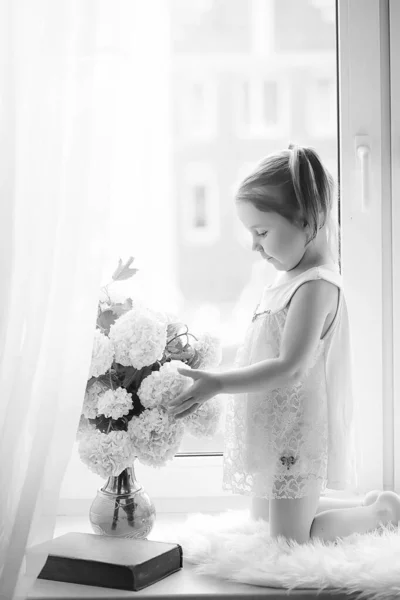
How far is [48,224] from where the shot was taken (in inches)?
44.2

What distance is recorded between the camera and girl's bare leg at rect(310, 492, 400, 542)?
50.9 inches

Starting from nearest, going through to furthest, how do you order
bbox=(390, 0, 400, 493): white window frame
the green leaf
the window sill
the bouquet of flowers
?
the window sill < the bouquet of flowers < the green leaf < bbox=(390, 0, 400, 493): white window frame

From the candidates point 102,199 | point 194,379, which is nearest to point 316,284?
point 194,379

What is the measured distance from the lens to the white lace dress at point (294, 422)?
49.6 inches

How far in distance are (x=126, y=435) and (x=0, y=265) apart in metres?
0.34

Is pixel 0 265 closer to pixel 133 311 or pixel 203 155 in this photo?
pixel 133 311

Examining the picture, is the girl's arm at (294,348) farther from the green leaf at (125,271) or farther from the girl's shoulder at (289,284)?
the green leaf at (125,271)

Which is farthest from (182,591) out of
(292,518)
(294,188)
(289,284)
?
(294,188)

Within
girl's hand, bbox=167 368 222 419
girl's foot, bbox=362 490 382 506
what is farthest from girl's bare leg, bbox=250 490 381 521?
girl's hand, bbox=167 368 222 419

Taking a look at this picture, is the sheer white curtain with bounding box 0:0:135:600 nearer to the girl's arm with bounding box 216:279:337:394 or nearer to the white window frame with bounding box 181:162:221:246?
the girl's arm with bounding box 216:279:337:394

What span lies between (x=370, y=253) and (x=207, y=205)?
349 millimetres

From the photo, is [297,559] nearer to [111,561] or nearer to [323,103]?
[111,561]

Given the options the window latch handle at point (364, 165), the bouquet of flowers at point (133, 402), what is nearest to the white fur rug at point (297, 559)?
the bouquet of flowers at point (133, 402)

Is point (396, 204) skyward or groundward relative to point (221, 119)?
groundward
